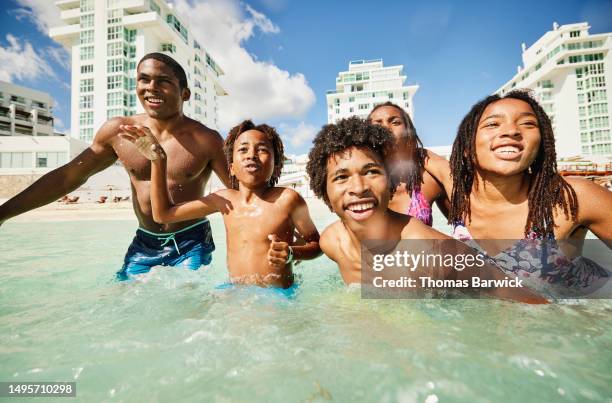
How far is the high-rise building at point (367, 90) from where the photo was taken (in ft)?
201

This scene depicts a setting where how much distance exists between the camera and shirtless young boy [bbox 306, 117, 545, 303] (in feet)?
7.02

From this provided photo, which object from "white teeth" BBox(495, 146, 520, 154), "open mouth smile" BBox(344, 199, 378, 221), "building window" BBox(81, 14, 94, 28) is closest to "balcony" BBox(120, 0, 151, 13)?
"building window" BBox(81, 14, 94, 28)

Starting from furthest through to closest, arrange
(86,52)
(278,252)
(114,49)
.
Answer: (86,52), (114,49), (278,252)

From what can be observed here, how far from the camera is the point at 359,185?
2113 mm

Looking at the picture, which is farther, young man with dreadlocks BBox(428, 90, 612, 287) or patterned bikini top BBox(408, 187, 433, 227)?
patterned bikini top BBox(408, 187, 433, 227)

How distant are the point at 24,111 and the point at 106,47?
2688 centimetres

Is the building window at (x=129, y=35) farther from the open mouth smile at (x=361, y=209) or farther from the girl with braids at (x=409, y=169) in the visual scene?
the open mouth smile at (x=361, y=209)

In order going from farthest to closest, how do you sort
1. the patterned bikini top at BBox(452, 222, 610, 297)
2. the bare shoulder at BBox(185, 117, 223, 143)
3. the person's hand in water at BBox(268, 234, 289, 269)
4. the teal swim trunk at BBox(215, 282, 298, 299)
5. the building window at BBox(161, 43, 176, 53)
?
the building window at BBox(161, 43, 176, 53) < the bare shoulder at BBox(185, 117, 223, 143) < the teal swim trunk at BBox(215, 282, 298, 299) < the person's hand in water at BBox(268, 234, 289, 269) < the patterned bikini top at BBox(452, 222, 610, 297)

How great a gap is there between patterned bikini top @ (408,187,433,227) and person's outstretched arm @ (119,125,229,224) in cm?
188

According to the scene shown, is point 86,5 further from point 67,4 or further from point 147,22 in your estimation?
point 147,22

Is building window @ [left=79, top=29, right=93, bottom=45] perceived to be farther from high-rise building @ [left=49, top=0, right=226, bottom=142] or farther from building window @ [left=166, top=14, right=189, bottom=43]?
building window @ [left=166, top=14, right=189, bottom=43]

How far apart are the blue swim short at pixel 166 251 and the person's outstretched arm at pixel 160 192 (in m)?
0.42

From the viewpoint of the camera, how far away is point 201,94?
51.3 meters

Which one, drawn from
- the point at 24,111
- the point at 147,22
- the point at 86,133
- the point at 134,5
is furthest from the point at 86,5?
the point at 24,111
